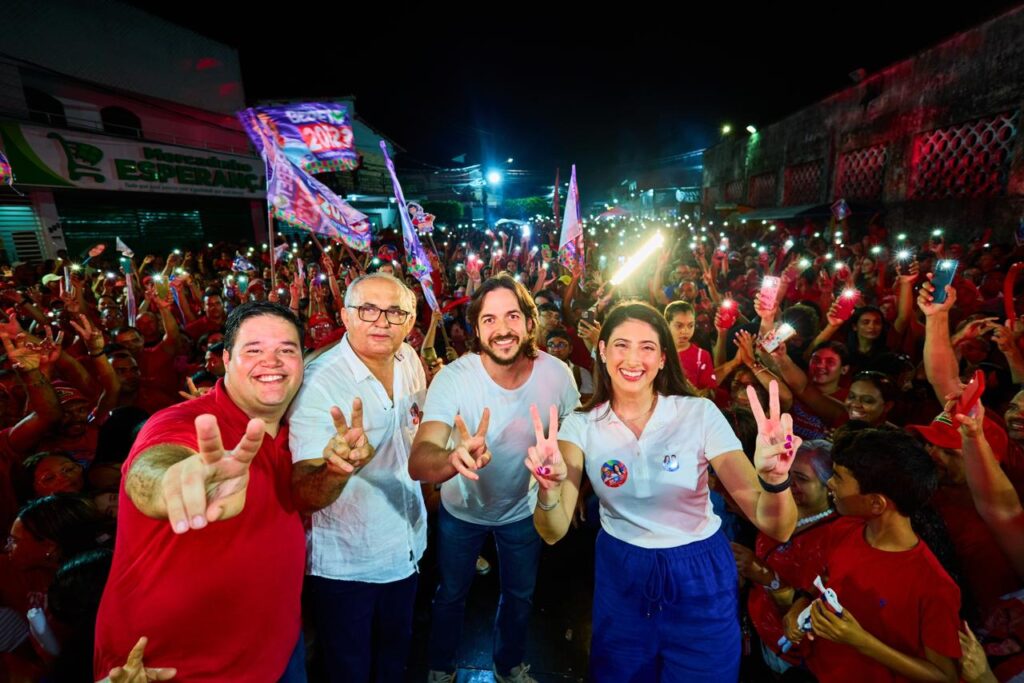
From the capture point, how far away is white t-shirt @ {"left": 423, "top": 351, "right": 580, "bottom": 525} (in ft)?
8.30

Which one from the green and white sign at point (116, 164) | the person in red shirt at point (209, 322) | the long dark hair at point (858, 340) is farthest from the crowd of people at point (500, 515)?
the green and white sign at point (116, 164)

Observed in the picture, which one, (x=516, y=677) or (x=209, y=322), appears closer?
(x=516, y=677)

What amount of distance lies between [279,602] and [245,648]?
186 millimetres

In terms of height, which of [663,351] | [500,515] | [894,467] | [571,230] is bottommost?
[500,515]

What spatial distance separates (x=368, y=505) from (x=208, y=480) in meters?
1.11

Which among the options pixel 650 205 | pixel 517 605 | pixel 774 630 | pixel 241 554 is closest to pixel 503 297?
pixel 241 554

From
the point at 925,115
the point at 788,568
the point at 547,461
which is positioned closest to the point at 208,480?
the point at 547,461

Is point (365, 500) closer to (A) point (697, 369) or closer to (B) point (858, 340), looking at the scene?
(A) point (697, 369)

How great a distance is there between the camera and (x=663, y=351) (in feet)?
7.39

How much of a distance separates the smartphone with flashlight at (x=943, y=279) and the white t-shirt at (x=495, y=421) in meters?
2.84

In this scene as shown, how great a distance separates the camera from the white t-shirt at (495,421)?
8.30ft

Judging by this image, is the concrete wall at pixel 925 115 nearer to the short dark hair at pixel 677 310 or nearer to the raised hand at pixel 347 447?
the short dark hair at pixel 677 310

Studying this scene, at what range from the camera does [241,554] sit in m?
1.76

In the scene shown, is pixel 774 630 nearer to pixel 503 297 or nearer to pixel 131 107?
pixel 503 297
